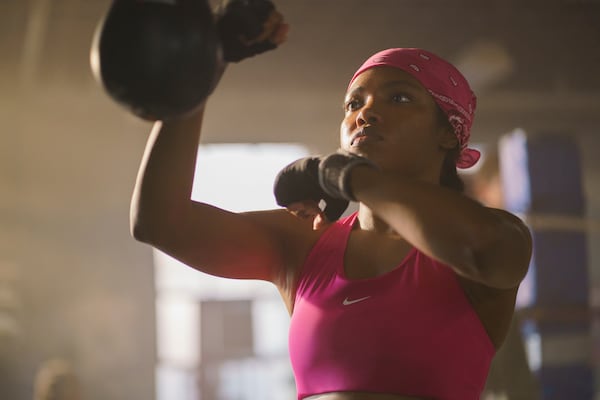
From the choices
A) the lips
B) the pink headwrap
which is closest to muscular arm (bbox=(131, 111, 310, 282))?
the lips

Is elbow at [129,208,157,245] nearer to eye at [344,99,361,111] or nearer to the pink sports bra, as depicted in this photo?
the pink sports bra

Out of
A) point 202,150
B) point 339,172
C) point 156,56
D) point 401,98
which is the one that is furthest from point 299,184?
point 202,150

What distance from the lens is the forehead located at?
1.53 metres

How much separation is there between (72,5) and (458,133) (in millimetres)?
6145

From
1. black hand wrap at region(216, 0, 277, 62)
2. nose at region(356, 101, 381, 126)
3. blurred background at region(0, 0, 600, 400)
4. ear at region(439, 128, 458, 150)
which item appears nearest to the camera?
black hand wrap at region(216, 0, 277, 62)

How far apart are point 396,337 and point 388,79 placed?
516 mm

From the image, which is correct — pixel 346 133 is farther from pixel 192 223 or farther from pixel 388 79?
pixel 192 223

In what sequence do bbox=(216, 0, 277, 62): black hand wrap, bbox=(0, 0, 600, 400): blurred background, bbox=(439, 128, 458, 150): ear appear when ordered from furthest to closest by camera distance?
1. bbox=(0, 0, 600, 400): blurred background
2. bbox=(439, 128, 458, 150): ear
3. bbox=(216, 0, 277, 62): black hand wrap

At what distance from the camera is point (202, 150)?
388 inches

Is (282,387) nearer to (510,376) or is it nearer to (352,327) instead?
(510,376)

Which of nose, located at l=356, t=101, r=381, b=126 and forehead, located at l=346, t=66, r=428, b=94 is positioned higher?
forehead, located at l=346, t=66, r=428, b=94

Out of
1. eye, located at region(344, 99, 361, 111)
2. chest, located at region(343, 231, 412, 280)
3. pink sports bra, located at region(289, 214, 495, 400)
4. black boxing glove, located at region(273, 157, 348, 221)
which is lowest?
pink sports bra, located at region(289, 214, 495, 400)

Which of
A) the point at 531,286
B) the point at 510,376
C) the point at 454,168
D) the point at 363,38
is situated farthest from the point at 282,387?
the point at 454,168

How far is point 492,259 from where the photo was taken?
3.97 feet
